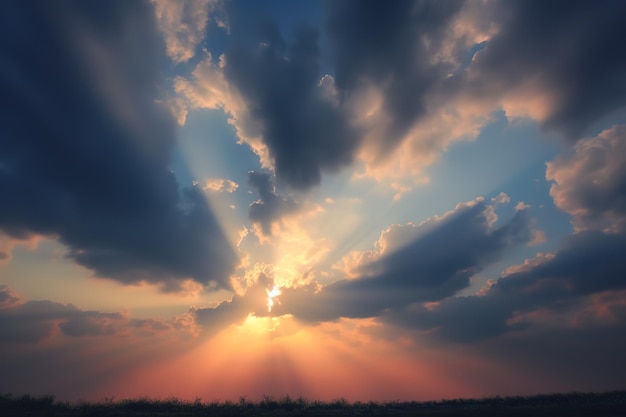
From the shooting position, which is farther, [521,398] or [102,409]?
[521,398]

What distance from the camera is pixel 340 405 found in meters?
35.5

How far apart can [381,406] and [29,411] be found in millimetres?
33973

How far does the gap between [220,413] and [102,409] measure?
10311mm

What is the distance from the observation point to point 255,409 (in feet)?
107

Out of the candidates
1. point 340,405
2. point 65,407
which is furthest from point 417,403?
point 65,407

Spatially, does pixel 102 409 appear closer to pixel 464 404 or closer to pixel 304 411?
pixel 304 411

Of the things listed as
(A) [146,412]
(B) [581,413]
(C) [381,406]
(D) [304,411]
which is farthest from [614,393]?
(A) [146,412]

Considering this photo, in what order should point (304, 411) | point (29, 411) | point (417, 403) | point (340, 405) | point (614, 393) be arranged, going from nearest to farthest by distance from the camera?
point (29, 411) → point (304, 411) → point (340, 405) → point (417, 403) → point (614, 393)

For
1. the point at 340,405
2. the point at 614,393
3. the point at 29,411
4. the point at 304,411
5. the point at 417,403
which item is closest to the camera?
the point at 29,411

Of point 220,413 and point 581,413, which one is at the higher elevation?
point 220,413

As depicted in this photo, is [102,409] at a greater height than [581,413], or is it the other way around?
[102,409]

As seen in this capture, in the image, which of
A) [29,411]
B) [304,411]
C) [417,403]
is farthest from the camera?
[417,403]

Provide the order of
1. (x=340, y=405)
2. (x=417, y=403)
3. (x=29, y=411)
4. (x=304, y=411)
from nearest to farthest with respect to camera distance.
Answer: (x=29, y=411) → (x=304, y=411) → (x=340, y=405) → (x=417, y=403)

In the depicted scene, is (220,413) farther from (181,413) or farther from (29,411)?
(29,411)
